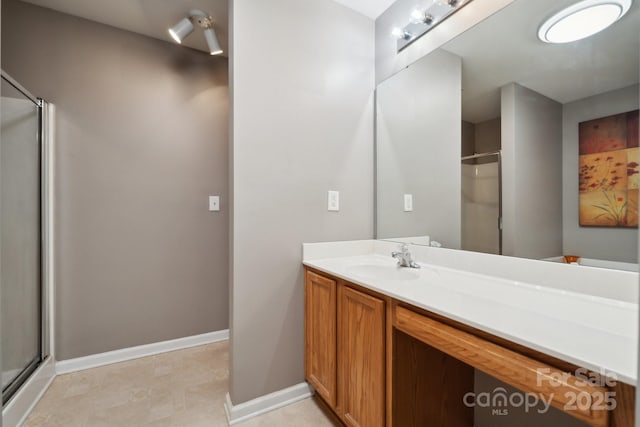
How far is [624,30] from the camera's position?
2.72 feet

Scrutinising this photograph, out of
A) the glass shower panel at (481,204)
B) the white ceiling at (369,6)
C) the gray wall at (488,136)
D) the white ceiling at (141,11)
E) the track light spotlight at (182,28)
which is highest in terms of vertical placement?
the white ceiling at (141,11)

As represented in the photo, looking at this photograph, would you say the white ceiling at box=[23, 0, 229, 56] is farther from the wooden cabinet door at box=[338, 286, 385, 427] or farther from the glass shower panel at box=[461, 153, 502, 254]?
the wooden cabinet door at box=[338, 286, 385, 427]

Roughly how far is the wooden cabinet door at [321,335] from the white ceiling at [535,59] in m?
1.13

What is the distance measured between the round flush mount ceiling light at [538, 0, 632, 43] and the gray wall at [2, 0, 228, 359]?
7.22ft

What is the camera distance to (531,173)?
105 centimetres

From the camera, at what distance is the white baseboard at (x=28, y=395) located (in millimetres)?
1271

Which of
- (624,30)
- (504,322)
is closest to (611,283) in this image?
(504,322)

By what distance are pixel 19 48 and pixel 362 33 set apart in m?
2.29

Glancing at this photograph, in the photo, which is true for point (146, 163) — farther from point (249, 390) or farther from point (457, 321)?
point (457, 321)

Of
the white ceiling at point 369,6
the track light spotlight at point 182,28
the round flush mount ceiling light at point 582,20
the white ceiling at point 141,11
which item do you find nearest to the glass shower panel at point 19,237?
the white ceiling at point 141,11

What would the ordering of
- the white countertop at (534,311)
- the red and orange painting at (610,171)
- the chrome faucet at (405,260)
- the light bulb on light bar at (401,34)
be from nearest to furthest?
the white countertop at (534,311) → the red and orange painting at (610,171) → the chrome faucet at (405,260) → the light bulb on light bar at (401,34)

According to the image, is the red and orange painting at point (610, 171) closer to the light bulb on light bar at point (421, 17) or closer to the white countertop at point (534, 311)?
the white countertop at point (534, 311)

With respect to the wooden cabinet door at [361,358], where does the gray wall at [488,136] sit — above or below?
above

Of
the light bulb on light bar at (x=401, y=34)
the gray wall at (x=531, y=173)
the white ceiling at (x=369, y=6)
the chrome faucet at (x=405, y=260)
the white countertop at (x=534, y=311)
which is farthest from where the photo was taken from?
the white ceiling at (x=369, y=6)
